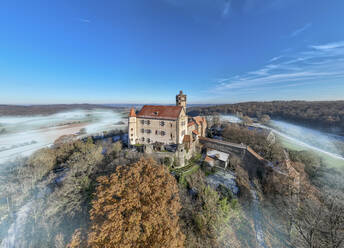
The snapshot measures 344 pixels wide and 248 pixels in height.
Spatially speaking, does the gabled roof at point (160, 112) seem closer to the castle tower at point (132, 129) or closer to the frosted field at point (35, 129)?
the castle tower at point (132, 129)

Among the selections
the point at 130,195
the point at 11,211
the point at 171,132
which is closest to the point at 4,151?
the point at 11,211

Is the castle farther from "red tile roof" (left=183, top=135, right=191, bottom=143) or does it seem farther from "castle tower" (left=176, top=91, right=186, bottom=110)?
"castle tower" (left=176, top=91, right=186, bottom=110)

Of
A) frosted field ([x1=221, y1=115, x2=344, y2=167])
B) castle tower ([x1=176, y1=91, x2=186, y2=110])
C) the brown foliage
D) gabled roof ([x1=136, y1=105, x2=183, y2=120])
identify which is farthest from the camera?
castle tower ([x1=176, y1=91, x2=186, y2=110])

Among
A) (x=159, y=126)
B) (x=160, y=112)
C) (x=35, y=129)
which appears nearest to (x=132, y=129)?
(x=159, y=126)

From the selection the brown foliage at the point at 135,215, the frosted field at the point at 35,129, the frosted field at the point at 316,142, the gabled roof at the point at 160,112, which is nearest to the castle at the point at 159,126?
the gabled roof at the point at 160,112

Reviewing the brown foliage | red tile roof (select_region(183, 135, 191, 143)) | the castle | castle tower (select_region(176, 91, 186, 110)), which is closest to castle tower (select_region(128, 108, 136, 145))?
the castle

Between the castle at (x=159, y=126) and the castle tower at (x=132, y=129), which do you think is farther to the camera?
the castle tower at (x=132, y=129)
